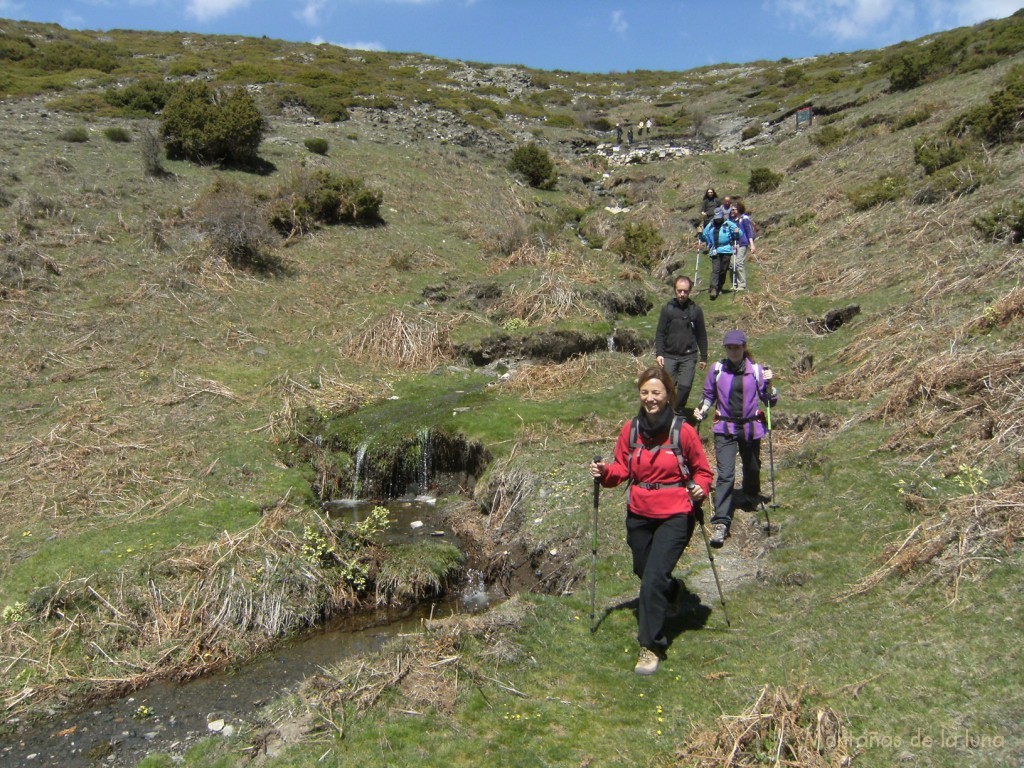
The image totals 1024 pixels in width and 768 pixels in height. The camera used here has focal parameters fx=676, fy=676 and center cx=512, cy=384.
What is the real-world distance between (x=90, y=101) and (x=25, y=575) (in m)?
31.0

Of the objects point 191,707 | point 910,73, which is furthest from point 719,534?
point 910,73

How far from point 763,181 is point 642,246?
27.8ft

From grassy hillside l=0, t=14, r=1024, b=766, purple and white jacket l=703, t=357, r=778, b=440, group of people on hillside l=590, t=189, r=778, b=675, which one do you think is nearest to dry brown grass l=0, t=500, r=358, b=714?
grassy hillside l=0, t=14, r=1024, b=766

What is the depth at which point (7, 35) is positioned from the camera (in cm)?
4781

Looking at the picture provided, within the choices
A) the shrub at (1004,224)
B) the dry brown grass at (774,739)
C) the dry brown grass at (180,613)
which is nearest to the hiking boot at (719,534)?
the dry brown grass at (774,739)

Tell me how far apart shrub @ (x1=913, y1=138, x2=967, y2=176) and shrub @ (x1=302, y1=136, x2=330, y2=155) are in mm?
22643

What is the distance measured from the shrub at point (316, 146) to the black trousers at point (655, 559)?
27.3 metres

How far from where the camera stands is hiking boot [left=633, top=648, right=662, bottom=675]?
6207mm

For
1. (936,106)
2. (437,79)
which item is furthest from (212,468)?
(437,79)

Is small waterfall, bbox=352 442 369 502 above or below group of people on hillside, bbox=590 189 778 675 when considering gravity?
below

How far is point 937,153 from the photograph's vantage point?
19.8 metres

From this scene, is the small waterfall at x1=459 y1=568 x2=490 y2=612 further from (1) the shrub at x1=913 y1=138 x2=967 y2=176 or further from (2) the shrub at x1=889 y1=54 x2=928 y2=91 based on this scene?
(2) the shrub at x1=889 y1=54 x2=928 y2=91

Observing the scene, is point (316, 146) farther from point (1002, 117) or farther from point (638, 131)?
point (638, 131)

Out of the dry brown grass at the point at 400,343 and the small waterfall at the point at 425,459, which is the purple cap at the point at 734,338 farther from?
the dry brown grass at the point at 400,343
